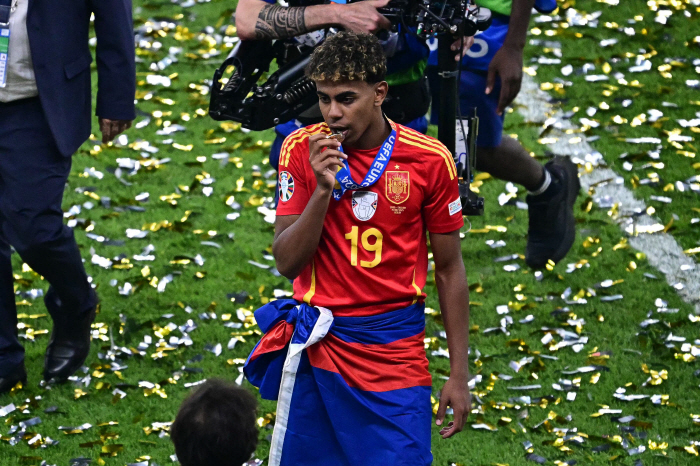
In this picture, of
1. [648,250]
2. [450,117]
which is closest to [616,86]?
[648,250]

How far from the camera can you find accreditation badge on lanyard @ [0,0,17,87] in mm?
5000

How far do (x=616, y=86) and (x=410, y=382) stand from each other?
565 centimetres

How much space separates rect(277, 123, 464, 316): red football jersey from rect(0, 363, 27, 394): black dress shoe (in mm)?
2277

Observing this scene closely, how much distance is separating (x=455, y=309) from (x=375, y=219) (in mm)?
452

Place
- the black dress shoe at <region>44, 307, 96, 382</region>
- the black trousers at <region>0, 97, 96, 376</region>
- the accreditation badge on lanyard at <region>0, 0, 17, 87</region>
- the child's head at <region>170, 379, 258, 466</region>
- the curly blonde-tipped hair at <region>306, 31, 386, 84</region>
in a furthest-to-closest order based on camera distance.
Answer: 1. the black dress shoe at <region>44, 307, 96, 382</region>
2. the black trousers at <region>0, 97, 96, 376</region>
3. the accreditation badge on lanyard at <region>0, 0, 17, 87</region>
4. the curly blonde-tipped hair at <region>306, 31, 386, 84</region>
5. the child's head at <region>170, 379, 258, 466</region>

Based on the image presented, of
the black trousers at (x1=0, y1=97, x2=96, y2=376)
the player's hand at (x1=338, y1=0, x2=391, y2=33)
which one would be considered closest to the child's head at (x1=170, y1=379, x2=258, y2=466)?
the player's hand at (x1=338, y1=0, x2=391, y2=33)

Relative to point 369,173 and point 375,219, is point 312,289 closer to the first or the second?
point 375,219

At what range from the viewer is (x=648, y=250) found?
690 centimetres

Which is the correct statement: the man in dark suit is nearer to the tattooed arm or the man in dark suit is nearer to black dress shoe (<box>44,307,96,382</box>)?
black dress shoe (<box>44,307,96,382</box>)

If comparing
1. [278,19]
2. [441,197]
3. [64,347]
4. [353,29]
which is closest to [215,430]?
[441,197]

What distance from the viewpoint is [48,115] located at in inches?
203

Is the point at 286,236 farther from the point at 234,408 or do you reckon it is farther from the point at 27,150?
the point at 27,150

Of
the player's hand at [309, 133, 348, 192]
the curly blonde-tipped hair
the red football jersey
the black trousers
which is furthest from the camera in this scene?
the black trousers

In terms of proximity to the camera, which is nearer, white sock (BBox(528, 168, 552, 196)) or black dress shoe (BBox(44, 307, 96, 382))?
black dress shoe (BBox(44, 307, 96, 382))
